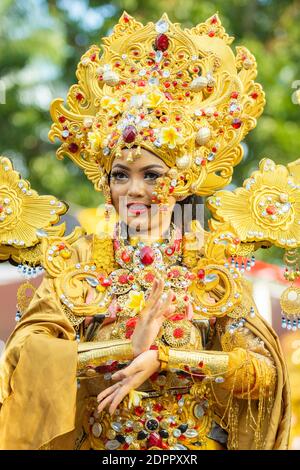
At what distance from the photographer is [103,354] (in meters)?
4.48

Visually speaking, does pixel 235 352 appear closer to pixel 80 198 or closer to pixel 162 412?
pixel 162 412

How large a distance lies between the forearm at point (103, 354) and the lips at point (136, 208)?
56 cm

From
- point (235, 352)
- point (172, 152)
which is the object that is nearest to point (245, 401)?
point (235, 352)

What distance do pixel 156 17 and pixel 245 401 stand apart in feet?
21.8

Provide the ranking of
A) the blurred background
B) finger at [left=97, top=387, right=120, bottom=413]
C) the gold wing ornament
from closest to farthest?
finger at [left=97, top=387, right=120, bottom=413] → the gold wing ornament → the blurred background

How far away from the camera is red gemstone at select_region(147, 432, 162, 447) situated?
460 cm

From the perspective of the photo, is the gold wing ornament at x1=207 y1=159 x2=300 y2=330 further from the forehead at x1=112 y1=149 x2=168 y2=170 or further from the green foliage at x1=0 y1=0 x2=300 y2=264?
the green foliage at x1=0 y1=0 x2=300 y2=264

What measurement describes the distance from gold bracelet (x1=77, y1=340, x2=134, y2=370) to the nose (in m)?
0.62

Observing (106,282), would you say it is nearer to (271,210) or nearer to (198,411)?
(198,411)

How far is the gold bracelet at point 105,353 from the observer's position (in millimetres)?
4469

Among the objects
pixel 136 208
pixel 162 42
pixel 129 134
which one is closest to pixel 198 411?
pixel 136 208

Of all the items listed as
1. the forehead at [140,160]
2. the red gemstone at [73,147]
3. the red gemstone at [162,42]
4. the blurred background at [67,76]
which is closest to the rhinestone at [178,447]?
the forehead at [140,160]

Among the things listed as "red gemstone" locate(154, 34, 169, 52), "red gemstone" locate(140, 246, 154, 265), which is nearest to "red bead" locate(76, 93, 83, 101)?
"red gemstone" locate(154, 34, 169, 52)

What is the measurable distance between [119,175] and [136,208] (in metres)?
0.16
